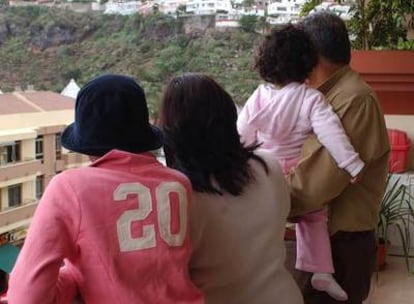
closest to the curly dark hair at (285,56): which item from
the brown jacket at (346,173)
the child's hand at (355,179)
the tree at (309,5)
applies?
the brown jacket at (346,173)

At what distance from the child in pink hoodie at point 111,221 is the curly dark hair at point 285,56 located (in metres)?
0.52

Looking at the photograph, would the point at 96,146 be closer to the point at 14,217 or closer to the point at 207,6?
the point at 14,217

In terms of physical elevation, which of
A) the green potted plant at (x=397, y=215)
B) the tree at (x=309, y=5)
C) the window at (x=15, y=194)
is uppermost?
the tree at (x=309, y=5)

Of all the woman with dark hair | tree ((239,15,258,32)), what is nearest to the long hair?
the woman with dark hair

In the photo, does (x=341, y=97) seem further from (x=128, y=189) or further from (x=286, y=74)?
(x=128, y=189)

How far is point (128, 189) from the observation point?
105cm

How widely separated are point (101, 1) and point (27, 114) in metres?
0.43

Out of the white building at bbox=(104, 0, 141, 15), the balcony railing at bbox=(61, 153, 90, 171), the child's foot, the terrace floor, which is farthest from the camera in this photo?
the terrace floor

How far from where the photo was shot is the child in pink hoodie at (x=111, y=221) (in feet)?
3.26

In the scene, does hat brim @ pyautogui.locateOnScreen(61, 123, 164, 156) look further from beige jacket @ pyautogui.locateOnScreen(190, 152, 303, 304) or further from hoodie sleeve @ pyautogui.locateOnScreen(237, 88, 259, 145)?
hoodie sleeve @ pyautogui.locateOnScreen(237, 88, 259, 145)

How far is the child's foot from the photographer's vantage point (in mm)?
1645

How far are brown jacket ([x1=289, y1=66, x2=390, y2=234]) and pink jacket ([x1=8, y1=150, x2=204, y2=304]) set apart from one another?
1.69 feet

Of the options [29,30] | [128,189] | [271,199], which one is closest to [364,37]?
[29,30]

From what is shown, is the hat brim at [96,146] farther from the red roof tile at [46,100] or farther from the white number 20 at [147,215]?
the red roof tile at [46,100]
